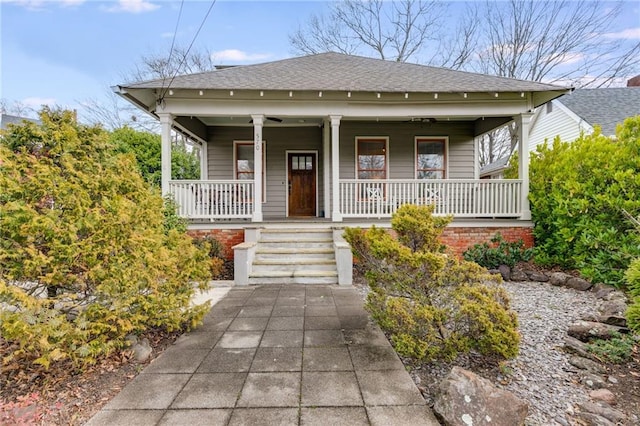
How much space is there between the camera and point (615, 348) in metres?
2.94

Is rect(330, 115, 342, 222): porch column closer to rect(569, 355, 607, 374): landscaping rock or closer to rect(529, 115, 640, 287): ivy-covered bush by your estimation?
rect(529, 115, 640, 287): ivy-covered bush

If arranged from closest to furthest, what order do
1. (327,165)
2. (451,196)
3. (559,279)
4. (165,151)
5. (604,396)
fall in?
(604,396) < (559,279) < (165,151) < (451,196) < (327,165)

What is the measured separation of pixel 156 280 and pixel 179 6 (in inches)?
228

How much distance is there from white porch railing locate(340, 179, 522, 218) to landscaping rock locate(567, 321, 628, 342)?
4.11 m

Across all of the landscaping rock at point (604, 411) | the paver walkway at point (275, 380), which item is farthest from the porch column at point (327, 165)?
the landscaping rock at point (604, 411)

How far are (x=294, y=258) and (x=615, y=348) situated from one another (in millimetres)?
4694

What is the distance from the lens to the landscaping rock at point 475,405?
1882 mm

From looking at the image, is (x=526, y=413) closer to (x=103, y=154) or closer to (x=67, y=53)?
(x=103, y=154)

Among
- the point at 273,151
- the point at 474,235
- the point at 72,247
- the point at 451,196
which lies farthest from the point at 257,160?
the point at 474,235

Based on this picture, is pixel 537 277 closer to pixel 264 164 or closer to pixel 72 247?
pixel 72 247

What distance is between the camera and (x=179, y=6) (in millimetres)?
6184

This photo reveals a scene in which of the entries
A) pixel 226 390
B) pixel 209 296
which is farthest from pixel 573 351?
pixel 209 296

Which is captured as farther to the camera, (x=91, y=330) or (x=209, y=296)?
(x=209, y=296)

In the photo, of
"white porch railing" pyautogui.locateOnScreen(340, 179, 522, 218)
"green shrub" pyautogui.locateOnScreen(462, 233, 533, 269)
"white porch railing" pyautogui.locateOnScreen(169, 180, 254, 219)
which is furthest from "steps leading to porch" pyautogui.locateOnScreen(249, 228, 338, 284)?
"green shrub" pyautogui.locateOnScreen(462, 233, 533, 269)
